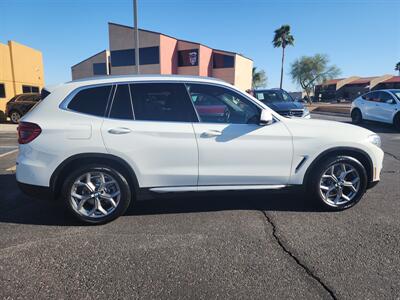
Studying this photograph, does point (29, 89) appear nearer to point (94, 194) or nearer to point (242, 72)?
point (94, 194)

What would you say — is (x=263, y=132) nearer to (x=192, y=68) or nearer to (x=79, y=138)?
(x=79, y=138)

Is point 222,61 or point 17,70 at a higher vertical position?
point 222,61

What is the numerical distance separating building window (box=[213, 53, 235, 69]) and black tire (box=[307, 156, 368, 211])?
141ft

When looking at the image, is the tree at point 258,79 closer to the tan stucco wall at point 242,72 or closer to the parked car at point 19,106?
the tan stucco wall at point 242,72

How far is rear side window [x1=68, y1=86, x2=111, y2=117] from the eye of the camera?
363 cm

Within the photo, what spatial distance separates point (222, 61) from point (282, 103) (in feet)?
119

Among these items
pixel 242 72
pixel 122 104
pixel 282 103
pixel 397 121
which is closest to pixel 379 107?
pixel 397 121

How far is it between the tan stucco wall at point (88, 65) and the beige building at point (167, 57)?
8374 millimetres

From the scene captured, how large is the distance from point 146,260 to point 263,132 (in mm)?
1977

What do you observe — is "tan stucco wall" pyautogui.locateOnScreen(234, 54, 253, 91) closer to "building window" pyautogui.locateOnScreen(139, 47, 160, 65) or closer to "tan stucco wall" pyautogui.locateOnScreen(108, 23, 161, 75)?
"building window" pyautogui.locateOnScreen(139, 47, 160, 65)

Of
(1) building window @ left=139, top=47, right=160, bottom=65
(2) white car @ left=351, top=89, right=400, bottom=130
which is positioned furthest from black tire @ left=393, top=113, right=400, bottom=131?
(1) building window @ left=139, top=47, right=160, bottom=65

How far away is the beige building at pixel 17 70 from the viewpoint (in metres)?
19.0

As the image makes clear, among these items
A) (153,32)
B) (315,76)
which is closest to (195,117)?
(153,32)

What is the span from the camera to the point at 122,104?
3.69 meters
